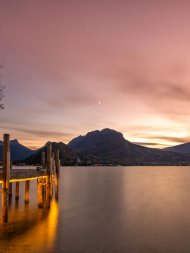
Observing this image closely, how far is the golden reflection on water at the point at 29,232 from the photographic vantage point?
1742 cm

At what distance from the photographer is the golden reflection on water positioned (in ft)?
57.2

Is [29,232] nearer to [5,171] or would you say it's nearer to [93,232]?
[5,171]

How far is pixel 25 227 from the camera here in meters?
22.2

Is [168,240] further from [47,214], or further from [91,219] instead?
[47,214]

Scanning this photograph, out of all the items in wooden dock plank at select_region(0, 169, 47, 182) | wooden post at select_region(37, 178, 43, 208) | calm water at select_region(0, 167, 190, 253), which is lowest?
calm water at select_region(0, 167, 190, 253)

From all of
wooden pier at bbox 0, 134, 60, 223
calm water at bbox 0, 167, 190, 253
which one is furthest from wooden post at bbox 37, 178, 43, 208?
calm water at bbox 0, 167, 190, 253

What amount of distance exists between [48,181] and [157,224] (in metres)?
9.73

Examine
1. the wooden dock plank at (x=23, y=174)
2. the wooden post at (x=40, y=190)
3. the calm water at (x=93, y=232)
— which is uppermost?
the wooden dock plank at (x=23, y=174)

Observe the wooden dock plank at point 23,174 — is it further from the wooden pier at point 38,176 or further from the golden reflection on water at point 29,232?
the golden reflection on water at point 29,232

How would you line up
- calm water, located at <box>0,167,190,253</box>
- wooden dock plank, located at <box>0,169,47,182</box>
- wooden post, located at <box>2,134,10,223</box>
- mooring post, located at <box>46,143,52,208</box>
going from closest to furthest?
calm water, located at <box>0,167,190,253</box>, wooden post, located at <box>2,134,10,223</box>, wooden dock plank, located at <box>0,169,47,182</box>, mooring post, located at <box>46,143,52,208</box>

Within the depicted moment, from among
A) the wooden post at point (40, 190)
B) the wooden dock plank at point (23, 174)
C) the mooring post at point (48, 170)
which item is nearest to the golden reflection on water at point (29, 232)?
the wooden post at point (40, 190)

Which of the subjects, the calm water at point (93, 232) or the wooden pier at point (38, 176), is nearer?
the calm water at point (93, 232)

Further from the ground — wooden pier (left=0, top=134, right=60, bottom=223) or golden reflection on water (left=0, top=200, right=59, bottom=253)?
wooden pier (left=0, top=134, right=60, bottom=223)

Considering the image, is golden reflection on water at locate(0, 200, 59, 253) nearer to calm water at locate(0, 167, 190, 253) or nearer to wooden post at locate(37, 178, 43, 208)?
calm water at locate(0, 167, 190, 253)
